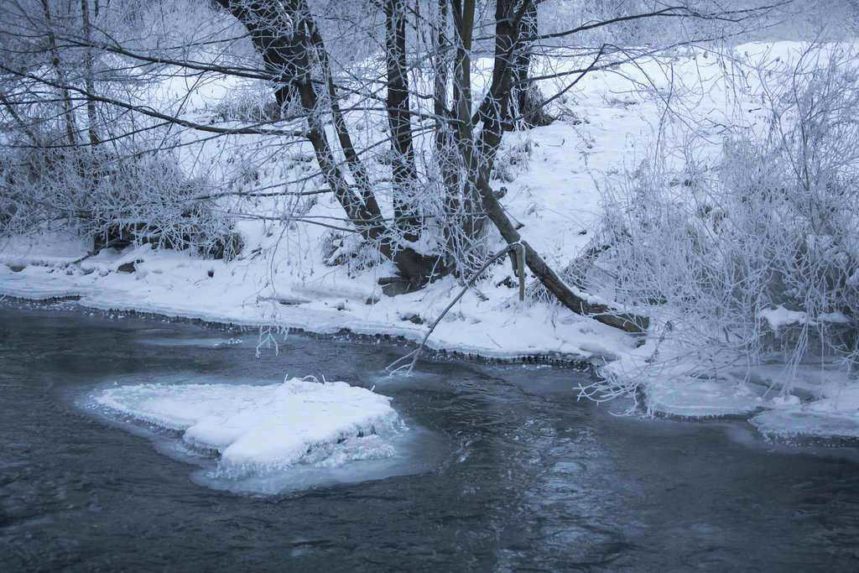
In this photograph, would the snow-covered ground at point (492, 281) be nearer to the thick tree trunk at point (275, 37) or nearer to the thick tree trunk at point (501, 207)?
the thick tree trunk at point (501, 207)

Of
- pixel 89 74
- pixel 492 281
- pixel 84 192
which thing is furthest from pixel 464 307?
pixel 84 192

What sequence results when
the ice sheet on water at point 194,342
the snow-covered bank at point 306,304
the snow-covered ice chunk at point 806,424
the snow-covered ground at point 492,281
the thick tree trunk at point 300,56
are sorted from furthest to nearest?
the ice sheet on water at point 194,342 < the snow-covered bank at point 306,304 < the thick tree trunk at point 300,56 < the snow-covered ground at point 492,281 < the snow-covered ice chunk at point 806,424

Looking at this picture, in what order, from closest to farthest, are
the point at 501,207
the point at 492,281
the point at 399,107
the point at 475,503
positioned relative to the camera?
the point at 475,503 → the point at 501,207 → the point at 399,107 → the point at 492,281

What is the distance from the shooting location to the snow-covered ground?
8.19 m

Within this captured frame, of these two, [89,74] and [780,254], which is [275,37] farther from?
[780,254]

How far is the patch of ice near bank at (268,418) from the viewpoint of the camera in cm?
655

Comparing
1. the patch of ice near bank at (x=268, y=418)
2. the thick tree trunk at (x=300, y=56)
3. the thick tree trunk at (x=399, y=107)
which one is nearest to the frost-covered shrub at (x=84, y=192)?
the thick tree trunk at (x=300, y=56)

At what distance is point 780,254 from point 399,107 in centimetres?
441

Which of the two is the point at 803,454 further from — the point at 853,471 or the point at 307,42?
the point at 307,42

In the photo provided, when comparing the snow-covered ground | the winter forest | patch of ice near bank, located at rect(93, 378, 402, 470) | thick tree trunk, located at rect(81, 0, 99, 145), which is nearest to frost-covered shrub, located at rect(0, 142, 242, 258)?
the winter forest

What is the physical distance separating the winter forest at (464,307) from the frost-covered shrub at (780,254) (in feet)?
0.11

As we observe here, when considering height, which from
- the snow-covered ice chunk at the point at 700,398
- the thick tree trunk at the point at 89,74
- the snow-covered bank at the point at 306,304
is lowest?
the snow-covered ice chunk at the point at 700,398

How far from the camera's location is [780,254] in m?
7.67

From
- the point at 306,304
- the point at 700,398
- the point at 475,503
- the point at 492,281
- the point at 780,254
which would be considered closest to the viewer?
the point at 475,503
